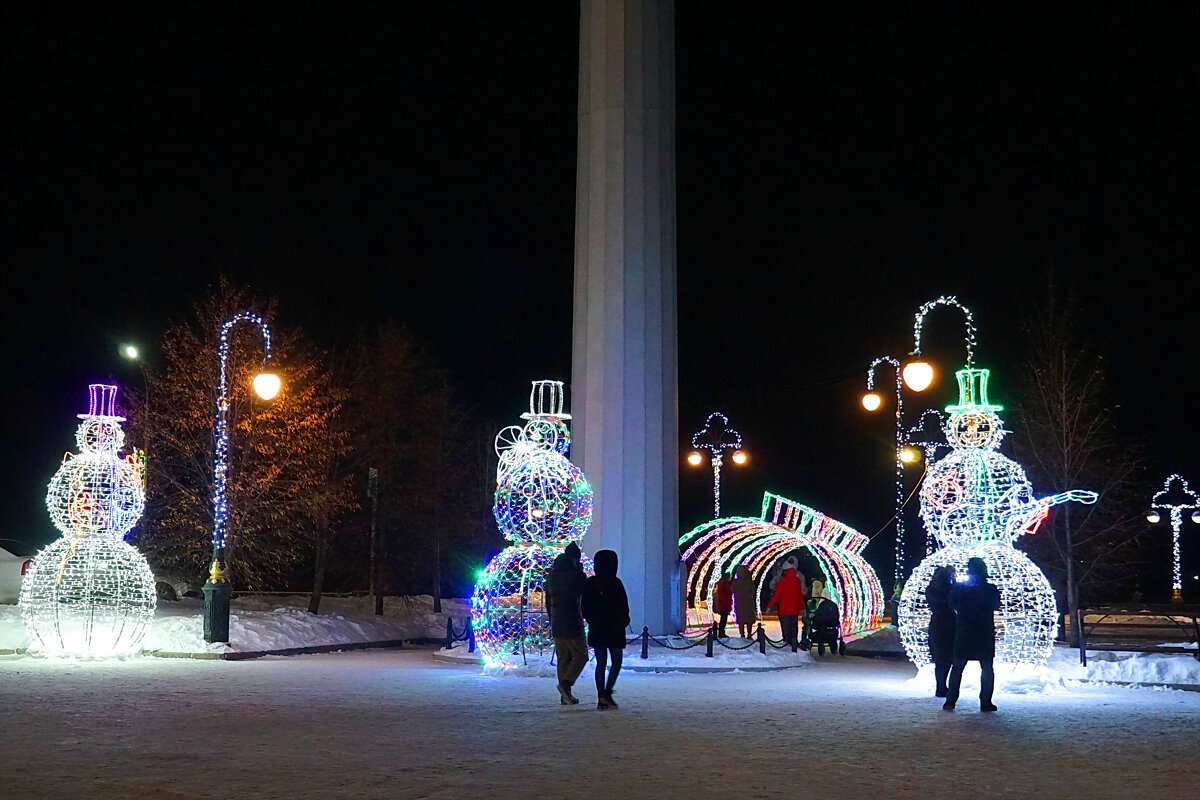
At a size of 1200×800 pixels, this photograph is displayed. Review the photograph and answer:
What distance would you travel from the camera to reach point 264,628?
24109mm

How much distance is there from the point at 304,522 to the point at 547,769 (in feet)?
91.4

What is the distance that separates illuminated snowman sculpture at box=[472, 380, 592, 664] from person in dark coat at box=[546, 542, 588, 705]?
12.5ft

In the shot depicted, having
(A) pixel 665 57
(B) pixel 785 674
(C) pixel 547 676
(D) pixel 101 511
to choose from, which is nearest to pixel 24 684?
(D) pixel 101 511

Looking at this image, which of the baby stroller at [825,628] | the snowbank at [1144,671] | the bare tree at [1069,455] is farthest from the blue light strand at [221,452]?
the bare tree at [1069,455]

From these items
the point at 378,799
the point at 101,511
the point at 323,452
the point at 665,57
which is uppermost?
the point at 665,57

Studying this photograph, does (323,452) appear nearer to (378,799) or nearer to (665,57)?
(665,57)

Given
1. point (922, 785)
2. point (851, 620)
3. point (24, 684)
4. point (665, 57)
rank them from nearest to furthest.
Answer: point (922, 785)
point (24, 684)
point (665, 57)
point (851, 620)

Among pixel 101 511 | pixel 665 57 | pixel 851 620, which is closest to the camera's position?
pixel 101 511

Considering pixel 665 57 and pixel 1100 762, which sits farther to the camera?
pixel 665 57

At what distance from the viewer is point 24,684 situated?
1609 cm

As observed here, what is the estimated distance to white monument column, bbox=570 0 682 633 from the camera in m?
24.9

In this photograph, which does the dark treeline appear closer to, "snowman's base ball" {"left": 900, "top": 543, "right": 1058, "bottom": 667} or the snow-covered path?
the snow-covered path

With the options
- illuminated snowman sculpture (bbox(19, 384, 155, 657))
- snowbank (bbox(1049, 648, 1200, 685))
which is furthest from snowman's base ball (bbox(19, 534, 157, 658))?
snowbank (bbox(1049, 648, 1200, 685))

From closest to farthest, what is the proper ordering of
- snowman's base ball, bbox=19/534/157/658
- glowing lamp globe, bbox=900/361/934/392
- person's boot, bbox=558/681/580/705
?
person's boot, bbox=558/681/580/705 → glowing lamp globe, bbox=900/361/934/392 → snowman's base ball, bbox=19/534/157/658
